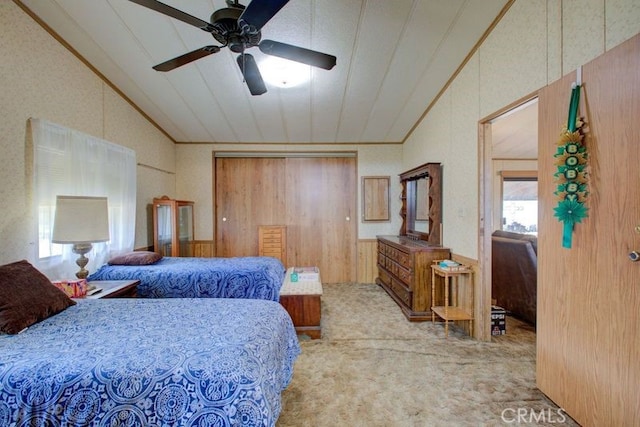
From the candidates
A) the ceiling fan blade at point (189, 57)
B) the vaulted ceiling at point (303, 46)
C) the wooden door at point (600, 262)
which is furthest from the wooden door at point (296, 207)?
the wooden door at point (600, 262)

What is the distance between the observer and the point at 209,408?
103cm

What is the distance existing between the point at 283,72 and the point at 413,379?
285 centimetres

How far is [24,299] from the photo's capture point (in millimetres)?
1600

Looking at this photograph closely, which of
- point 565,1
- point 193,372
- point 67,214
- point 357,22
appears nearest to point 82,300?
point 67,214

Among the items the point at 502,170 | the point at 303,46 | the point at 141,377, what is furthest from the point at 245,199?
the point at 502,170

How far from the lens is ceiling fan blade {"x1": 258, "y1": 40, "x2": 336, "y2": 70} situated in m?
1.82

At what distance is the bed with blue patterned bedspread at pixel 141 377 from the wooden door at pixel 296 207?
11.4 ft

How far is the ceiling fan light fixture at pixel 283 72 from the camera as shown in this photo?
8.89ft

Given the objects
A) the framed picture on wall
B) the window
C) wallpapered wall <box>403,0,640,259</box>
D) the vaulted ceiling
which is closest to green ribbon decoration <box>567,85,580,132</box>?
wallpapered wall <box>403,0,640,259</box>

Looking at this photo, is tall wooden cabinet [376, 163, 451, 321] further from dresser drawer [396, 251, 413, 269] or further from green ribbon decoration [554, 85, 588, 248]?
green ribbon decoration [554, 85, 588, 248]

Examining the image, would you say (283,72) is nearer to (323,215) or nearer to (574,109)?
(574,109)

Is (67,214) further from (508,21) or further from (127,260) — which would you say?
(508,21)

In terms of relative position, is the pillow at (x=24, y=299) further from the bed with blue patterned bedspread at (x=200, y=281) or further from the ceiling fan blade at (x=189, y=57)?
the ceiling fan blade at (x=189, y=57)

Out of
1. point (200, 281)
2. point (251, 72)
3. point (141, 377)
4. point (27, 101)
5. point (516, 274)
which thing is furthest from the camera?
point (516, 274)
